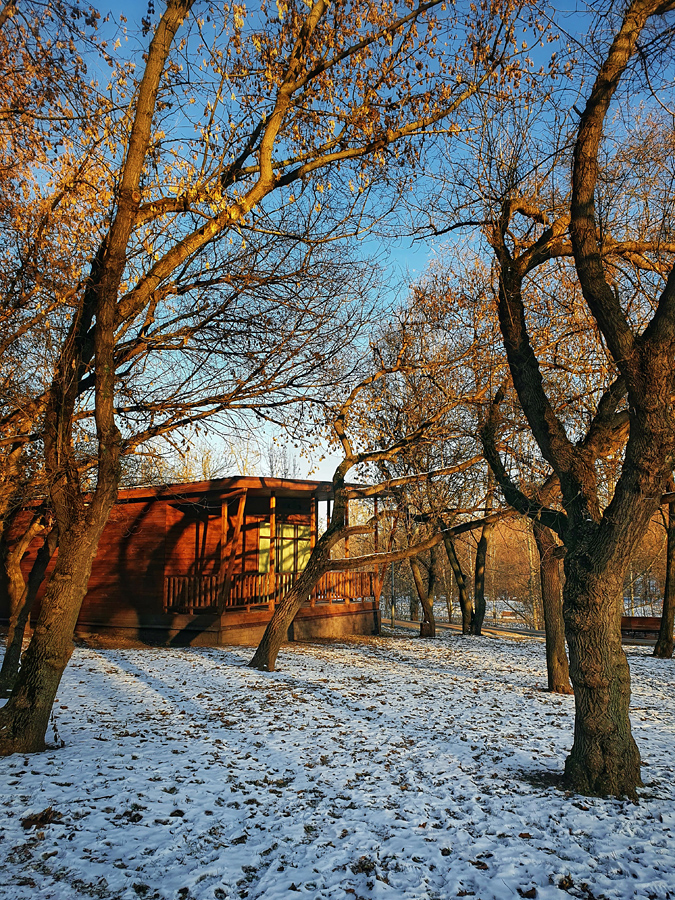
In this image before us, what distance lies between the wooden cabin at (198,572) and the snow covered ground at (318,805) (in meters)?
5.81

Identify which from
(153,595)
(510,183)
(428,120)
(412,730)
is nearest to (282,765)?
(412,730)

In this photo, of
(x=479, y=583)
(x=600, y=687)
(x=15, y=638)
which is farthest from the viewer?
(x=479, y=583)

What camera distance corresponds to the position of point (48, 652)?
499cm

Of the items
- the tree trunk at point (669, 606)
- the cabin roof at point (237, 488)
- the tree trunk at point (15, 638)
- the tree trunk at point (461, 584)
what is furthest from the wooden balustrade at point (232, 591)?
the tree trunk at point (669, 606)

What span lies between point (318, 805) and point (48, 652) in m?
2.71

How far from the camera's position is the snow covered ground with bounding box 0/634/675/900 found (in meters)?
3.25

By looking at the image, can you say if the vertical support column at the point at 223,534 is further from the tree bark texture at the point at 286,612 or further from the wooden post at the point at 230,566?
the tree bark texture at the point at 286,612

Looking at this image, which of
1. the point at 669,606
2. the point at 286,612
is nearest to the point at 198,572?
the point at 286,612

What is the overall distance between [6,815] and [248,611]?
10.7m

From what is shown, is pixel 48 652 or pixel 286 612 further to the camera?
pixel 286 612

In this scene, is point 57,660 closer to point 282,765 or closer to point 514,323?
point 282,765

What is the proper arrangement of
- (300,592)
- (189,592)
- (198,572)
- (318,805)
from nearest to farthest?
(318,805) < (300,592) < (189,592) < (198,572)

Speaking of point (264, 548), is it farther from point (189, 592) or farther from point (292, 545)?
point (189, 592)

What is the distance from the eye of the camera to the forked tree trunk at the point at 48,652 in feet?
16.1
